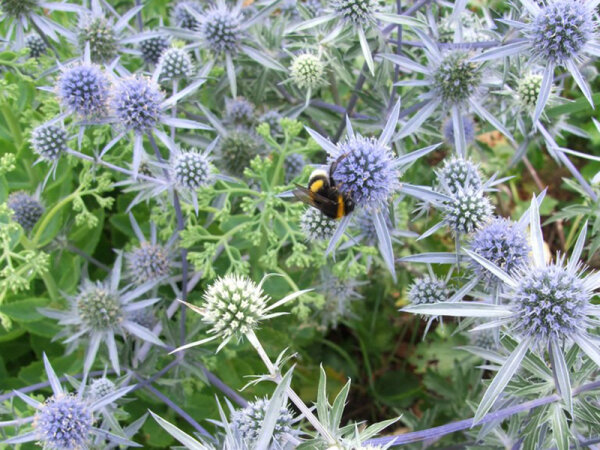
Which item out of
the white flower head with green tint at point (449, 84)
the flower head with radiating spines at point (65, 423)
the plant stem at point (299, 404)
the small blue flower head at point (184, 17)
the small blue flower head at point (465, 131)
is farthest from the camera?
the small blue flower head at point (184, 17)

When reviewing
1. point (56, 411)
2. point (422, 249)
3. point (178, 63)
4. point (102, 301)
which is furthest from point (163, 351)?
point (422, 249)

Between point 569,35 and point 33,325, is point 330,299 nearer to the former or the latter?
point 33,325

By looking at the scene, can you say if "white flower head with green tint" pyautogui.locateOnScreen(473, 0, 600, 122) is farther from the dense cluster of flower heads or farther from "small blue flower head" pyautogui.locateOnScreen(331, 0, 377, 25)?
"small blue flower head" pyautogui.locateOnScreen(331, 0, 377, 25)

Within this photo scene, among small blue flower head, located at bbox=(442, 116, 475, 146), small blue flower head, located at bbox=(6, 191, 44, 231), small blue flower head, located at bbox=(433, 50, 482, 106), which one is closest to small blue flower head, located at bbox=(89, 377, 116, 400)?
small blue flower head, located at bbox=(6, 191, 44, 231)

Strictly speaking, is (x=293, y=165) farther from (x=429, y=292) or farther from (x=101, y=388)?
(x=101, y=388)

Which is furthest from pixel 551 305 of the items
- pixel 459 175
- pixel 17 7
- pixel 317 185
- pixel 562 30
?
pixel 17 7

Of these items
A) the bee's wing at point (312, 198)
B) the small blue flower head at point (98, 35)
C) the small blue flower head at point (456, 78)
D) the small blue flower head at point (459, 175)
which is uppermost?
the small blue flower head at point (98, 35)

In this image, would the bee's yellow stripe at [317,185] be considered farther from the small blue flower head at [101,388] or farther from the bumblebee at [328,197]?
the small blue flower head at [101,388]

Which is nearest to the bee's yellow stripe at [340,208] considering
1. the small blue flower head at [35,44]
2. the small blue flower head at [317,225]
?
the small blue flower head at [317,225]
